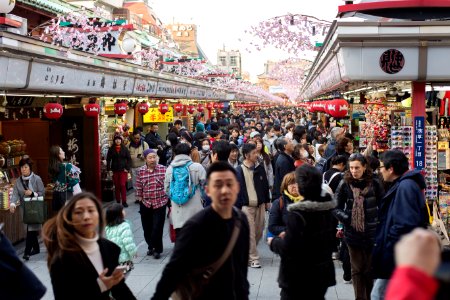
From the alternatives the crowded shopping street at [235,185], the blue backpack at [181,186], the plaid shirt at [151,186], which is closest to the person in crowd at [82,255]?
the crowded shopping street at [235,185]

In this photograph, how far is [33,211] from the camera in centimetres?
984

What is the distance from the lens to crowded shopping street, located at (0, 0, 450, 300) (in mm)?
4062

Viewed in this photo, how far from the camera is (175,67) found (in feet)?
105

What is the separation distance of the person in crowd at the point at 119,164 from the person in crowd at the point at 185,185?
6.03 metres

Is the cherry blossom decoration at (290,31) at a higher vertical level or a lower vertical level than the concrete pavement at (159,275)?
higher

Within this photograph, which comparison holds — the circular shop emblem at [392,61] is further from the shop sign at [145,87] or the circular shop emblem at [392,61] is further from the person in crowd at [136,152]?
the person in crowd at [136,152]

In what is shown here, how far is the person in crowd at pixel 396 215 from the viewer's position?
538cm

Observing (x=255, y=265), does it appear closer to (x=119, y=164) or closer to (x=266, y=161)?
(x=266, y=161)

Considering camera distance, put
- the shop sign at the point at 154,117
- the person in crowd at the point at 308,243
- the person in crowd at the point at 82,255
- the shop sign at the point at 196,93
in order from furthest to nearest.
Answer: the shop sign at the point at 154,117 < the shop sign at the point at 196,93 < the person in crowd at the point at 308,243 < the person in crowd at the point at 82,255

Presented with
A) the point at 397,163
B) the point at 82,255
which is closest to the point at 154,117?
the point at 397,163

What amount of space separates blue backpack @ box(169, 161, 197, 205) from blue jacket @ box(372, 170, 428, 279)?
364 centimetres

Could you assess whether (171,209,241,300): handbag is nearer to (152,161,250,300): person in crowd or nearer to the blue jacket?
(152,161,250,300): person in crowd

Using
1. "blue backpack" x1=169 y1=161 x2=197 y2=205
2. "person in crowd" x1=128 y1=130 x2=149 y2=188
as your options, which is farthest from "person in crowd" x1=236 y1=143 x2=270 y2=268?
"person in crowd" x1=128 y1=130 x2=149 y2=188

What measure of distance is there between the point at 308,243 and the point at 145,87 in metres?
12.2
